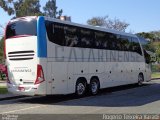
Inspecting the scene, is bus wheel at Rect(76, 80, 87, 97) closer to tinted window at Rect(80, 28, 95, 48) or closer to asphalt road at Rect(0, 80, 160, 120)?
asphalt road at Rect(0, 80, 160, 120)

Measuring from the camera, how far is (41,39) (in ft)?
53.9

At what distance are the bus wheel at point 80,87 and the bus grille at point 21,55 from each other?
3211 mm

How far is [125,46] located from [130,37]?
4.35 feet

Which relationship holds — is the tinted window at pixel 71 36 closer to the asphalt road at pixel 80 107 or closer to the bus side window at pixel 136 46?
the asphalt road at pixel 80 107

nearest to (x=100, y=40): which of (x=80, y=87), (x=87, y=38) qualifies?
(x=87, y=38)

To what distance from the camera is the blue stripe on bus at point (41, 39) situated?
53.8ft

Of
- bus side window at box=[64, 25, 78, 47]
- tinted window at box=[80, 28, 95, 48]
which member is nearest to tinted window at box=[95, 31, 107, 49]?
tinted window at box=[80, 28, 95, 48]

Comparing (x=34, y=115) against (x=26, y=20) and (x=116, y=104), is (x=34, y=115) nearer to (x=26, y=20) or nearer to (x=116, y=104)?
(x=116, y=104)

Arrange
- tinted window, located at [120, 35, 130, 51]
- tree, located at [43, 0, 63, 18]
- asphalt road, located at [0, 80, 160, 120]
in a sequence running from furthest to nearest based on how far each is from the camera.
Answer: tree, located at [43, 0, 63, 18] → tinted window, located at [120, 35, 130, 51] → asphalt road, located at [0, 80, 160, 120]

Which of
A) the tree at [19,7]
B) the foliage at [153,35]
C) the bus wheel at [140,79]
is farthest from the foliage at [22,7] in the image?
the foliage at [153,35]

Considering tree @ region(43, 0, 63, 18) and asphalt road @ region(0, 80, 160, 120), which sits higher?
tree @ region(43, 0, 63, 18)

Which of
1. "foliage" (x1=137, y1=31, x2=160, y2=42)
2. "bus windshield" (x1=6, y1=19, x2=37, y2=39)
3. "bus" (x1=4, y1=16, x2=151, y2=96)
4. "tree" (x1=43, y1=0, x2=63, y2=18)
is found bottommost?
"bus" (x1=4, y1=16, x2=151, y2=96)

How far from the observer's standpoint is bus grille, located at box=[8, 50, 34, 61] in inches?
657

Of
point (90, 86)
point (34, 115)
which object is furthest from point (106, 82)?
point (34, 115)
